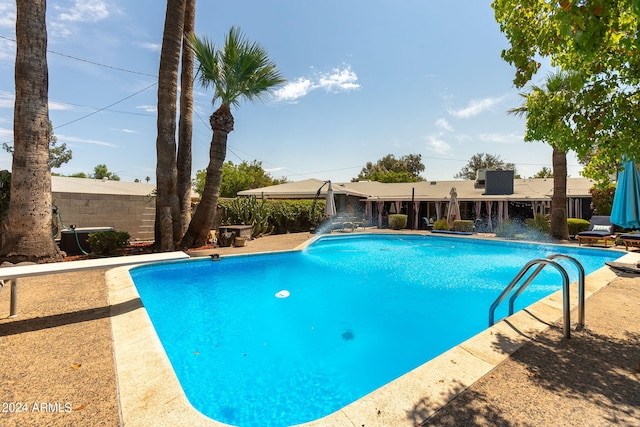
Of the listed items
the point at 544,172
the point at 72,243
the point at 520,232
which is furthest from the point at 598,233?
the point at 544,172

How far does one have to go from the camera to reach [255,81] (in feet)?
41.7

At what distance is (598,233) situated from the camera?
14.3 metres

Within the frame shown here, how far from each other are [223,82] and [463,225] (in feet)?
54.1

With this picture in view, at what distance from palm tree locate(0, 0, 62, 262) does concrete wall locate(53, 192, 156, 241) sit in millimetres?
5268

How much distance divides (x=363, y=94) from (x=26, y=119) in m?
18.8

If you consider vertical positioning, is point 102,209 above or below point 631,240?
above

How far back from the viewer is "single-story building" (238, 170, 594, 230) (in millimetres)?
20641

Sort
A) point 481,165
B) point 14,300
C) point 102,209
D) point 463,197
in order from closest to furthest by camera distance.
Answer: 1. point 14,300
2. point 102,209
3. point 463,197
4. point 481,165

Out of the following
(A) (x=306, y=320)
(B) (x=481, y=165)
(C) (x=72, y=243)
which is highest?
(B) (x=481, y=165)

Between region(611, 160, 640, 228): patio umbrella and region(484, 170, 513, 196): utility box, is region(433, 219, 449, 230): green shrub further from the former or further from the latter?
region(611, 160, 640, 228): patio umbrella

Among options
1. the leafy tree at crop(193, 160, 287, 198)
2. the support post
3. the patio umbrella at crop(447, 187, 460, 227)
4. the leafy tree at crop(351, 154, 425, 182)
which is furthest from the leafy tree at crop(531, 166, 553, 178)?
the support post

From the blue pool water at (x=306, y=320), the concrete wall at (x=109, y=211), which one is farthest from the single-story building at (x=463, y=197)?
the blue pool water at (x=306, y=320)

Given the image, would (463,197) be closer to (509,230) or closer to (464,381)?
(509,230)

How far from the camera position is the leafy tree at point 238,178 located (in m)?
44.7
